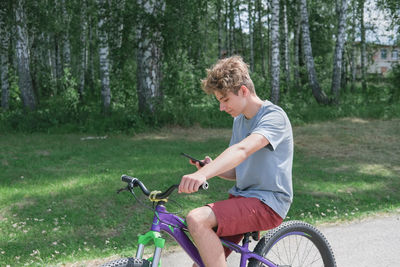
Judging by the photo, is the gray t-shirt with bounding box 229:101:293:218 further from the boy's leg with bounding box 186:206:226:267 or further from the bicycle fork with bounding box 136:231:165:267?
the bicycle fork with bounding box 136:231:165:267

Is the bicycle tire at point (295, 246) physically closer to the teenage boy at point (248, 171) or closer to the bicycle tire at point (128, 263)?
the teenage boy at point (248, 171)

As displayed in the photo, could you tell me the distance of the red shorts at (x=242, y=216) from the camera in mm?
2479

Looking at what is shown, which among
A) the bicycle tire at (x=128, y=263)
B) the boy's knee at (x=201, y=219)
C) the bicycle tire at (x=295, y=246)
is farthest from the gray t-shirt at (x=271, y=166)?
the bicycle tire at (x=128, y=263)

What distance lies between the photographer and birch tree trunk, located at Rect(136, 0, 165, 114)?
12039 mm

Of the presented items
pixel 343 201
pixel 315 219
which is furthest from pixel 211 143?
pixel 315 219

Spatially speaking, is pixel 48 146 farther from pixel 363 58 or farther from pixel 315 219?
pixel 363 58

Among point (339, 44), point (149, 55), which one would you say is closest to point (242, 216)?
point (149, 55)

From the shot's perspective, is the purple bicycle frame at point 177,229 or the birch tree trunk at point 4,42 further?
the birch tree trunk at point 4,42

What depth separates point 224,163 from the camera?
7.66 feet

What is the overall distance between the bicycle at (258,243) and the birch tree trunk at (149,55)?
9817 millimetres

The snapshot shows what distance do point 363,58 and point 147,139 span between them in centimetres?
1862

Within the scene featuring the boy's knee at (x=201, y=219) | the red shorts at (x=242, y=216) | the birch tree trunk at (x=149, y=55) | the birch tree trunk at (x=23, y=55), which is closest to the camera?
the boy's knee at (x=201, y=219)

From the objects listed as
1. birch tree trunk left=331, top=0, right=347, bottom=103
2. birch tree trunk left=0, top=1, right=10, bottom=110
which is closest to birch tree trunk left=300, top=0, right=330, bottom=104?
birch tree trunk left=331, top=0, right=347, bottom=103

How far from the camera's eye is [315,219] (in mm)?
5508
